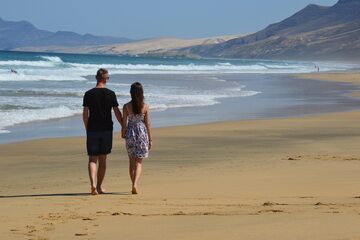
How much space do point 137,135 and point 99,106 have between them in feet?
1.74

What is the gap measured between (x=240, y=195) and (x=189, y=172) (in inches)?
86.8

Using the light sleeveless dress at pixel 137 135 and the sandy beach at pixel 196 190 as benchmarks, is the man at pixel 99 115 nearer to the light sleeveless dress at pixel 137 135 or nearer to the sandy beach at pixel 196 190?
the light sleeveless dress at pixel 137 135

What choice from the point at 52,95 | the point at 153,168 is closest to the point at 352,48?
the point at 52,95

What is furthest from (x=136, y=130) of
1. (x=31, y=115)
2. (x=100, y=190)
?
(x=31, y=115)

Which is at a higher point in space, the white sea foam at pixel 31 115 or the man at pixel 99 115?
the man at pixel 99 115

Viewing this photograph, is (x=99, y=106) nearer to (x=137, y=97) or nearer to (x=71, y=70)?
(x=137, y=97)

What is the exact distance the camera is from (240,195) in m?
7.27

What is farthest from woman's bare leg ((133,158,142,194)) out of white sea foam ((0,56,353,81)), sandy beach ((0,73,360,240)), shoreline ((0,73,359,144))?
white sea foam ((0,56,353,81))

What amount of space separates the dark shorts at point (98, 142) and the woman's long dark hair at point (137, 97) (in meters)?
0.40

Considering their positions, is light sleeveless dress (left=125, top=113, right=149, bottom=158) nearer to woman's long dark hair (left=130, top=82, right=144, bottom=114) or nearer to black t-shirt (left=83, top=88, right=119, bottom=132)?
woman's long dark hair (left=130, top=82, right=144, bottom=114)

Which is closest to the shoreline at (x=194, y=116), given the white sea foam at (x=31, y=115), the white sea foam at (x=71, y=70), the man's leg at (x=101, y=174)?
the white sea foam at (x=31, y=115)

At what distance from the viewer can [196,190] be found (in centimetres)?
772

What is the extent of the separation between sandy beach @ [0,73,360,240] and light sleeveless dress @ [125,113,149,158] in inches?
18.5

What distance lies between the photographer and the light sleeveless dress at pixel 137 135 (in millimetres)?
7863
